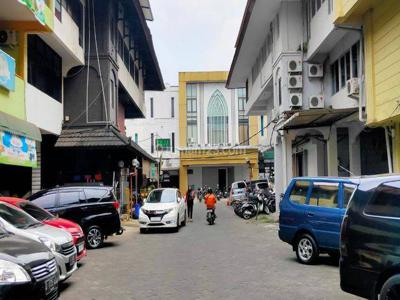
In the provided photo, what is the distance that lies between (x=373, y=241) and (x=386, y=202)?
0.46 meters

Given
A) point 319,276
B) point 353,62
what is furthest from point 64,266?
point 353,62

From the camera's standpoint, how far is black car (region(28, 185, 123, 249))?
1525 centimetres

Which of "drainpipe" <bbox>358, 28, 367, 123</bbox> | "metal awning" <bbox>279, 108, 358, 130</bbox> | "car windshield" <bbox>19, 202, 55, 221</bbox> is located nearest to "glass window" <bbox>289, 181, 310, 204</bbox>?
"drainpipe" <bbox>358, 28, 367, 123</bbox>

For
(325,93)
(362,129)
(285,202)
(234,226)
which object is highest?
(325,93)

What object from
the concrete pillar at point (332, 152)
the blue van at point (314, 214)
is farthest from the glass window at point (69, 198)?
the concrete pillar at point (332, 152)

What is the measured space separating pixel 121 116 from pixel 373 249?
2884 cm

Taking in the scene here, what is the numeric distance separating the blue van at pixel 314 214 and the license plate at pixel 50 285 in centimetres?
619

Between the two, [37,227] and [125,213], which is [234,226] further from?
[37,227]

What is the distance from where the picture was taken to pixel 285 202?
1266 centimetres

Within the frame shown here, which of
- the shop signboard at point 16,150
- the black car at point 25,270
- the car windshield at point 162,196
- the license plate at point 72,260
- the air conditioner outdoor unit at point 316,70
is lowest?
the license plate at point 72,260

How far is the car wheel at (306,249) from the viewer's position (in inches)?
462

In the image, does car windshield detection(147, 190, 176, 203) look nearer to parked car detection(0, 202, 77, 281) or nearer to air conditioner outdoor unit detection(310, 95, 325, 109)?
air conditioner outdoor unit detection(310, 95, 325, 109)

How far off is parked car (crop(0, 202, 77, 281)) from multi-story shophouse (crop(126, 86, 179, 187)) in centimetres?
4793

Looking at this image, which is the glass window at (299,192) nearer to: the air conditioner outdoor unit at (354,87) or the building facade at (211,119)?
the air conditioner outdoor unit at (354,87)
